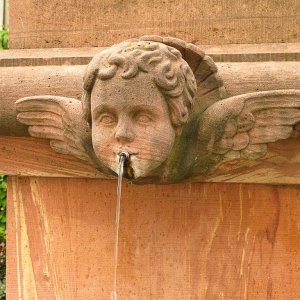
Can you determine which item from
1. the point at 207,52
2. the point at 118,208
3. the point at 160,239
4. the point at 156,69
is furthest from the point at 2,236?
the point at 156,69

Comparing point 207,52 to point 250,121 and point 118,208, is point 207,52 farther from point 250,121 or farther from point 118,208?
point 118,208

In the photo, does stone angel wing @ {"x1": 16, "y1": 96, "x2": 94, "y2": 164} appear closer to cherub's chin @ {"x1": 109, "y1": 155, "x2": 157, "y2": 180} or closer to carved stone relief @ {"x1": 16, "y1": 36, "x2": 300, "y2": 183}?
carved stone relief @ {"x1": 16, "y1": 36, "x2": 300, "y2": 183}

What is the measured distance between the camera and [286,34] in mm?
1994

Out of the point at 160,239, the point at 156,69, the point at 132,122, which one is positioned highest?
the point at 156,69

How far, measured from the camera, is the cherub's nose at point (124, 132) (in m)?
1.64

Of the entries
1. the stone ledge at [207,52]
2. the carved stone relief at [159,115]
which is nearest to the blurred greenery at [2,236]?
the stone ledge at [207,52]

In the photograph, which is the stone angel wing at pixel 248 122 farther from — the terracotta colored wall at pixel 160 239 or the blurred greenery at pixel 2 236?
the blurred greenery at pixel 2 236

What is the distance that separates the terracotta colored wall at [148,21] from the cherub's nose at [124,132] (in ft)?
1.58

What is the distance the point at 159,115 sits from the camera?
1.67 m

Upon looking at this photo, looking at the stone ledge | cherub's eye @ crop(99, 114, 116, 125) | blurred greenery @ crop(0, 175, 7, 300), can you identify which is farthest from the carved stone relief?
blurred greenery @ crop(0, 175, 7, 300)

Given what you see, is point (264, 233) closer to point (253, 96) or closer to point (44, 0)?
point (253, 96)

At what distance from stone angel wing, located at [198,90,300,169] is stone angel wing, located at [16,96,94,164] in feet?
1.04

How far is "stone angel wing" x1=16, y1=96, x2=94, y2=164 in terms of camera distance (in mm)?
1854

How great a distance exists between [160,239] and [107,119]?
54 cm
